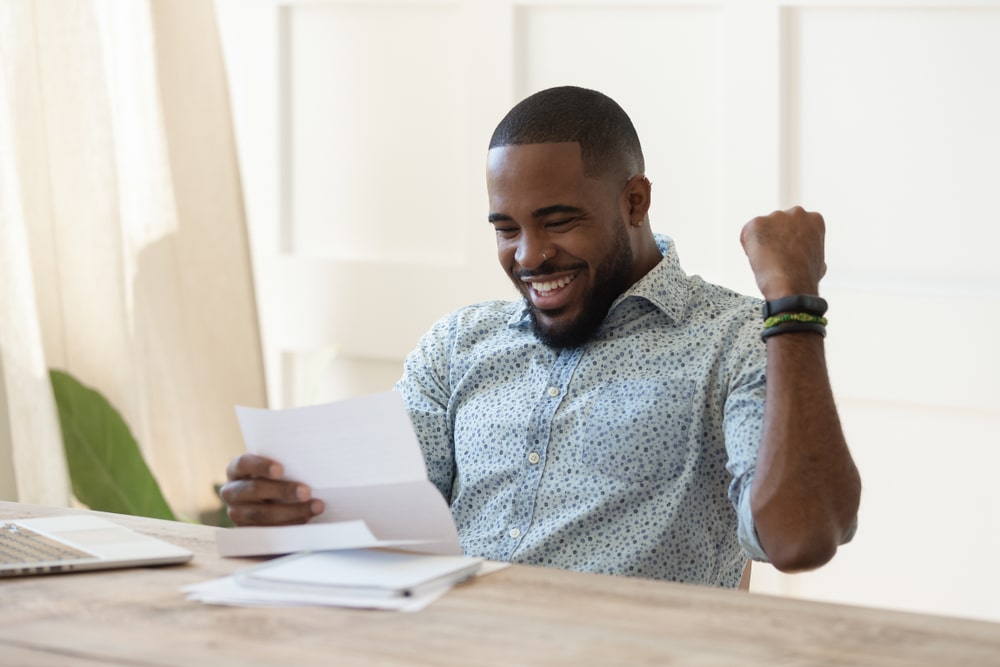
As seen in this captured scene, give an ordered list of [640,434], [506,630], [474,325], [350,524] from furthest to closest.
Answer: [474,325], [640,434], [350,524], [506,630]

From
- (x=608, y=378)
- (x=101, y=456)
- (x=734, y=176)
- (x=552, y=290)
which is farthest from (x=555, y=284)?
(x=101, y=456)

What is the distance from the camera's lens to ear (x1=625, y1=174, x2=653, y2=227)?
1693 millimetres

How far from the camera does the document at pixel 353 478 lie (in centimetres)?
127

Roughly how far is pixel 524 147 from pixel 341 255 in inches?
50.5

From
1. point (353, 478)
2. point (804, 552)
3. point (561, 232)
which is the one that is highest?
point (561, 232)

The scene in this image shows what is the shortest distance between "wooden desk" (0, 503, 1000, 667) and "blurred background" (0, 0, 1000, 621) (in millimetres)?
1185

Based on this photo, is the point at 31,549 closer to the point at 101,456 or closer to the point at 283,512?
the point at 283,512

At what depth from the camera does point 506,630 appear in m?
1.08

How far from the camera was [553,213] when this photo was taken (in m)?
1.64

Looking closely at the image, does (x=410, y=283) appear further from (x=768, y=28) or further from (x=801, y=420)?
(x=801, y=420)

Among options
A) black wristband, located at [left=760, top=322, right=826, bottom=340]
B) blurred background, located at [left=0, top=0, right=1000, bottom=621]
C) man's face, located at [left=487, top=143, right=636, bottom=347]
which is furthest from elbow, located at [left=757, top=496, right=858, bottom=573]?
blurred background, located at [left=0, top=0, right=1000, bottom=621]

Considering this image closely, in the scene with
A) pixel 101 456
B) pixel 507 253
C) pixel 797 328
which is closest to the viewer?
pixel 797 328

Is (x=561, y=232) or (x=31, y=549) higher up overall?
(x=561, y=232)

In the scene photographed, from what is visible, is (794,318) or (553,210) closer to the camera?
(794,318)
